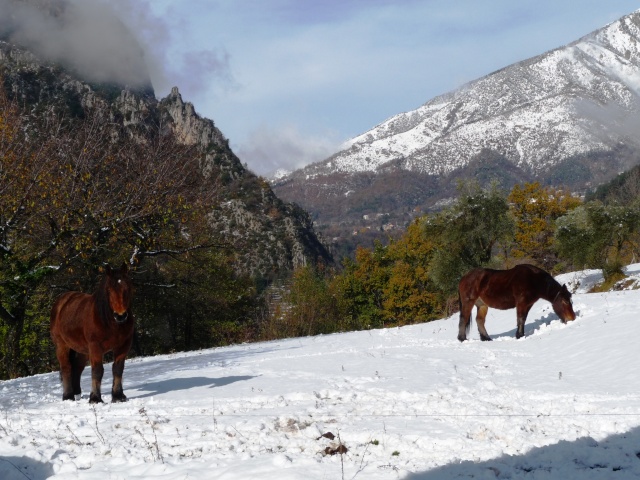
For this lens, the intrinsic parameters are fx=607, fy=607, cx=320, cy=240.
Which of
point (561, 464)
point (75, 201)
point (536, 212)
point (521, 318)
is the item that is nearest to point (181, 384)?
point (561, 464)

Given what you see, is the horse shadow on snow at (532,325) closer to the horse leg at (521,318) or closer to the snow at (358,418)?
the horse leg at (521,318)

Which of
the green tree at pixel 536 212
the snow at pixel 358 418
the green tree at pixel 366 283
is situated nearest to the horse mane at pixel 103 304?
the snow at pixel 358 418

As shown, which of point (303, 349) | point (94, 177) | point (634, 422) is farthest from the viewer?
point (94, 177)

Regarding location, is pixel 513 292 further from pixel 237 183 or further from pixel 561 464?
pixel 237 183

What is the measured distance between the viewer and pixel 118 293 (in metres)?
9.19

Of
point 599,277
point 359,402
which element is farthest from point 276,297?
point 359,402

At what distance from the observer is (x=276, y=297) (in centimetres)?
5925

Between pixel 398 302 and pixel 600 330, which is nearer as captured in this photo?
pixel 600 330

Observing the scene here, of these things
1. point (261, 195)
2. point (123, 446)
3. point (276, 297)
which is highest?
point (261, 195)

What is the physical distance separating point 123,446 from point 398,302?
59139 millimetres

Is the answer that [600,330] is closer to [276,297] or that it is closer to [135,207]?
[135,207]

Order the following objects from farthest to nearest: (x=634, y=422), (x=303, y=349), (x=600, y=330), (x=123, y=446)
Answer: (x=303, y=349) < (x=600, y=330) < (x=634, y=422) < (x=123, y=446)

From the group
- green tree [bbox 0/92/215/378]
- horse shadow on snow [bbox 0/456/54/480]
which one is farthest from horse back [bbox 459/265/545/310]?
horse shadow on snow [bbox 0/456/54/480]

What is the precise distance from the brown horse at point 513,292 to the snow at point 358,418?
1933 mm
